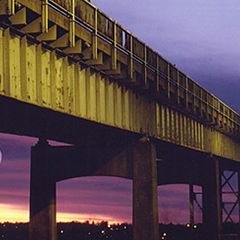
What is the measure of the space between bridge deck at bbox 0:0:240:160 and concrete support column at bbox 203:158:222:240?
33.3ft

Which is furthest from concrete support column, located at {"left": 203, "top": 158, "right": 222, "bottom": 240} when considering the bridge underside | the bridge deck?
the bridge deck

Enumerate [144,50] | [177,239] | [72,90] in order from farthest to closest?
[177,239] → [144,50] → [72,90]

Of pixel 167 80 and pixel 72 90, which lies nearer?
pixel 72 90

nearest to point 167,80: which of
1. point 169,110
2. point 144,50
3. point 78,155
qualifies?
point 169,110

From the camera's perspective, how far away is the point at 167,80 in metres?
31.8

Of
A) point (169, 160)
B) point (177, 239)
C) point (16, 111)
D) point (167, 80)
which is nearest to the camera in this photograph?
point (16, 111)

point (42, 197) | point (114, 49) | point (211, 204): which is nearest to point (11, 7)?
point (114, 49)

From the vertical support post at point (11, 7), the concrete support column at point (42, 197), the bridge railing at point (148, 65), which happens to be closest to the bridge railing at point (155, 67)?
the bridge railing at point (148, 65)

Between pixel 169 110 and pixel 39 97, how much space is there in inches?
603

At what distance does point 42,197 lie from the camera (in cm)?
3425

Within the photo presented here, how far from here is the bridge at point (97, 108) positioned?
58.1ft

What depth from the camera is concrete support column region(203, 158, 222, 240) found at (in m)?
45.4

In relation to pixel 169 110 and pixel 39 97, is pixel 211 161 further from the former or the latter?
pixel 39 97

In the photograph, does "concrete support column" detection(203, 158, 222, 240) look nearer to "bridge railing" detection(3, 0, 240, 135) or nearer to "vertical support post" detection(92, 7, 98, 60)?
"bridge railing" detection(3, 0, 240, 135)
